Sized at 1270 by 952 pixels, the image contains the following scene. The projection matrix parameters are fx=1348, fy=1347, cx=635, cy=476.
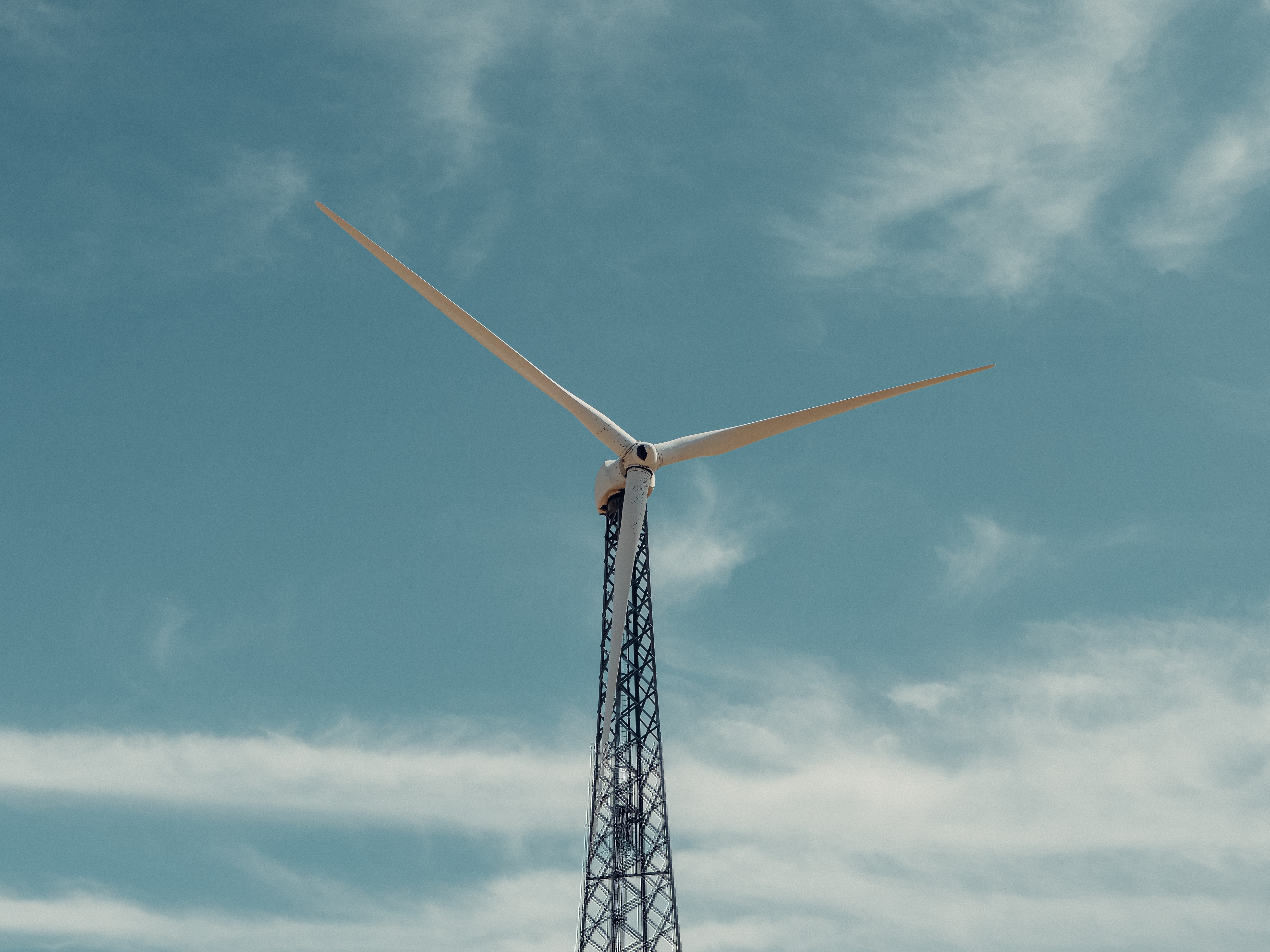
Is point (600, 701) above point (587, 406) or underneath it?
underneath

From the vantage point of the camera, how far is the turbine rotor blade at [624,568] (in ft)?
201

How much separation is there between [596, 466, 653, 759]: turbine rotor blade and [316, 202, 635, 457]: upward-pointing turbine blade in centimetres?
202

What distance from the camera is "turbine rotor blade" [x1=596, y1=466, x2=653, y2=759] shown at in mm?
61250

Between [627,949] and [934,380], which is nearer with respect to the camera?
[627,949]

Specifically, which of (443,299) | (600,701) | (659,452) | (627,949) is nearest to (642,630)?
(600,701)

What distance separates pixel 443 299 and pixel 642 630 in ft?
59.9

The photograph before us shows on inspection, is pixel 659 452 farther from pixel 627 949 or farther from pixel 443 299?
pixel 627 949

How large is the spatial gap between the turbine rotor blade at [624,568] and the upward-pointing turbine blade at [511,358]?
202cm

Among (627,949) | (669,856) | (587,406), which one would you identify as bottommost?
(627,949)

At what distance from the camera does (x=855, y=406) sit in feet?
217

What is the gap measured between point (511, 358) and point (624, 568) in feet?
38.3

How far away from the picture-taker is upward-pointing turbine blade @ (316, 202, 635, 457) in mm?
63750

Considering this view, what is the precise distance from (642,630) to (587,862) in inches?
419

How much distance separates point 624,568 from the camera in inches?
2452
